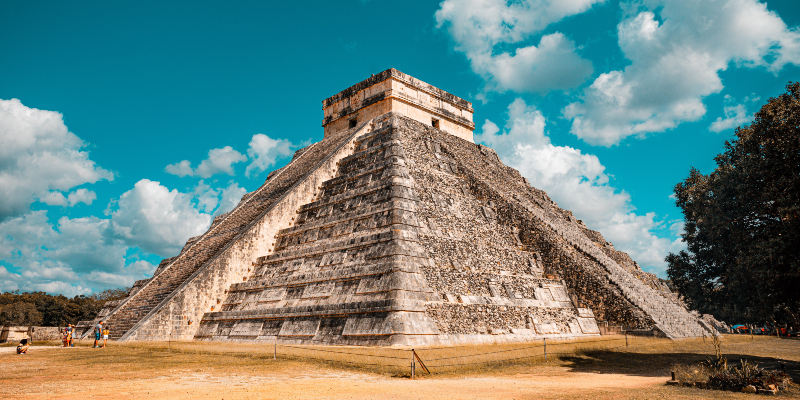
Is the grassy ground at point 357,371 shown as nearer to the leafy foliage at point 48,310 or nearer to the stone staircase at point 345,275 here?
the stone staircase at point 345,275

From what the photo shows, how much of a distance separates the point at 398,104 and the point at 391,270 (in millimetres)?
Answer: 11699

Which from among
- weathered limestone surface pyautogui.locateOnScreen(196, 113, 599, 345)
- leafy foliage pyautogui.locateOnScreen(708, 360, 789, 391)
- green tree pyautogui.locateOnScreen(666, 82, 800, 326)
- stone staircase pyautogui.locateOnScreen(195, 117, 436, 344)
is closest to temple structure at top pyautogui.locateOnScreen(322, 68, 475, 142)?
weathered limestone surface pyautogui.locateOnScreen(196, 113, 599, 345)

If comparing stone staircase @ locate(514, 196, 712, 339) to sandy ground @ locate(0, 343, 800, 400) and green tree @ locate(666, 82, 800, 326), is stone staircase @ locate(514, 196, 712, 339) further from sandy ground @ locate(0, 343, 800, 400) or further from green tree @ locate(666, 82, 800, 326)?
sandy ground @ locate(0, 343, 800, 400)

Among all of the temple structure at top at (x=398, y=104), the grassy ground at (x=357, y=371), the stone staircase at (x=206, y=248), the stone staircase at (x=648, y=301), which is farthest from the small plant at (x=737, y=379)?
the temple structure at top at (x=398, y=104)

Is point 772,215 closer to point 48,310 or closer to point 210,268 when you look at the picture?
point 210,268

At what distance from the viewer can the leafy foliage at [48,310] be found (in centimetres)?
3198

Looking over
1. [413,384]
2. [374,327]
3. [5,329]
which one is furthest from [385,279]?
[5,329]

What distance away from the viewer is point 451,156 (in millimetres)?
19172

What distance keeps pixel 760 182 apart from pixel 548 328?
19.0 feet

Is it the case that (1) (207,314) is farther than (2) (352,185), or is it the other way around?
(2) (352,185)

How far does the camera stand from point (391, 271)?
11117 mm

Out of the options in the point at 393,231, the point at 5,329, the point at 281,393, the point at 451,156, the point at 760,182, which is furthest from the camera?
the point at 451,156

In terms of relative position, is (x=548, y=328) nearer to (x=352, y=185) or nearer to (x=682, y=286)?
(x=352, y=185)

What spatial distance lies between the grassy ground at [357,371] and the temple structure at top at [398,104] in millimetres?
12959
